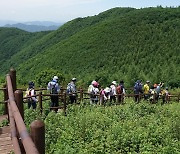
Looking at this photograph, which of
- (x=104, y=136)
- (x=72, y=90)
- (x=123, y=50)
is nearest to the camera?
(x=104, y=136)

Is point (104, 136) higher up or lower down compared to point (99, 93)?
lower down

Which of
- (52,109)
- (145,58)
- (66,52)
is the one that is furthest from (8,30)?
(52,109)

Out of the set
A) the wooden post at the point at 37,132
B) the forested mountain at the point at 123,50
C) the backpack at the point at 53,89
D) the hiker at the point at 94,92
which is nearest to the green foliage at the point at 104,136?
the backpack at the point at 53,89

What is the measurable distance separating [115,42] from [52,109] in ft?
220

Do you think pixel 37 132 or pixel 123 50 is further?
pixel 123 50

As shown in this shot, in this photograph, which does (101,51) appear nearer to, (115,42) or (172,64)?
(115,42)

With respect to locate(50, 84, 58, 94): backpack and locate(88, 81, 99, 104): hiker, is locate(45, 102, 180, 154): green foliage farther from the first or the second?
locate(88, 81, 99, 104): hiker

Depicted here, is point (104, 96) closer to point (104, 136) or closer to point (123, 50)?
point (104, 136)

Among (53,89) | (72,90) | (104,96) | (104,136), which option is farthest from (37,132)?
(104,96)

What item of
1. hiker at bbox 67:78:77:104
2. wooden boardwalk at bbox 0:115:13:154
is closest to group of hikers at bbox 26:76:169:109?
hiker at bbox 67:78:77:104

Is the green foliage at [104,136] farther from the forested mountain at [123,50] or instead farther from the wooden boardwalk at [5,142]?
the forested mountain at [123,50]

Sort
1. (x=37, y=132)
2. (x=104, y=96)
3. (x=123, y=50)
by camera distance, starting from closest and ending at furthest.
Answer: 1. (x=37, y=132)
2. (x=104, y=96)
3. (x=123, y=50)

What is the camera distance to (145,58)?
66.8 m

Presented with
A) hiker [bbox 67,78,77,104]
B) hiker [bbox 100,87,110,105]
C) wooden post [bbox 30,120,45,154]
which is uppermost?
wooden post [bbox 30,120,45,154]
